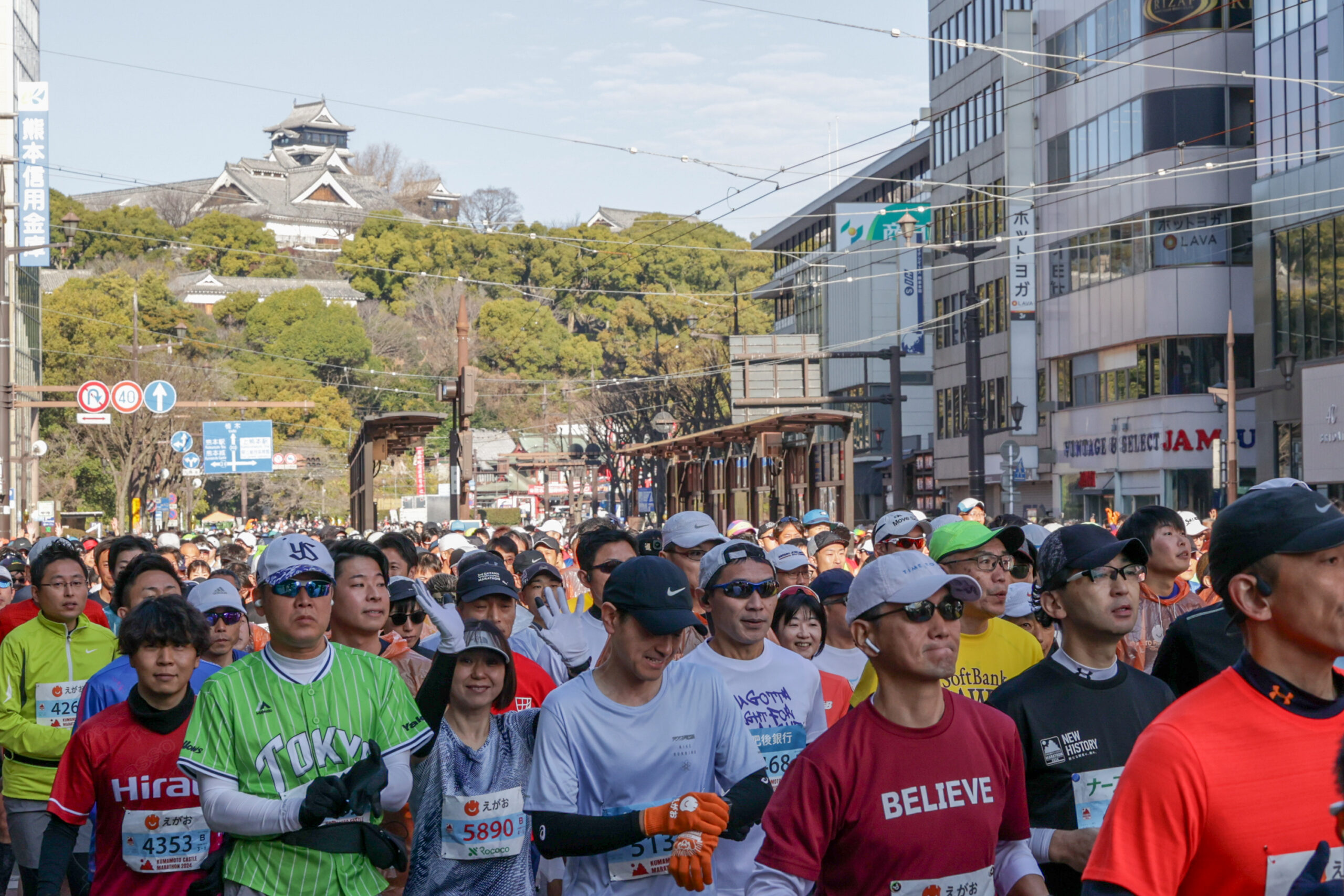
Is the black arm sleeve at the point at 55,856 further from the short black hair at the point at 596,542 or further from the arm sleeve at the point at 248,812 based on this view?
the short black hair at the point at 596,542

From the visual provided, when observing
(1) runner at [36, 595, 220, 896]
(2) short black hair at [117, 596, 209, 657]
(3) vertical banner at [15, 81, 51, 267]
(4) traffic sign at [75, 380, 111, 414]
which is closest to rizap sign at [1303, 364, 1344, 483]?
(4) traffic sign at [75, 380, 111, 414]

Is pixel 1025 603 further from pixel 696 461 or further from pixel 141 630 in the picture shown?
pixel 696 461

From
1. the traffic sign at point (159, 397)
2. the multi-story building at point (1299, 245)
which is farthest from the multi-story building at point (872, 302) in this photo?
the traffic sign at point (159, 397)

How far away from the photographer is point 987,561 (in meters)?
5.98

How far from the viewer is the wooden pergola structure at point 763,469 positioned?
25.4 m

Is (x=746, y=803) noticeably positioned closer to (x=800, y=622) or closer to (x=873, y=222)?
(x=800, y=622)

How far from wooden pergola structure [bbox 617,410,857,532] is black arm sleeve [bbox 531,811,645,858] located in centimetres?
1931

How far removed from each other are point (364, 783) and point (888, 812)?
135 centimetres

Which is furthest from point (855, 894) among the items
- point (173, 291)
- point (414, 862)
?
point (173, 291)

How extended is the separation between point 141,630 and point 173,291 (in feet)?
330

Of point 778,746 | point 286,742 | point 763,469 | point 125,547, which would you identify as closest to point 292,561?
point 286,742

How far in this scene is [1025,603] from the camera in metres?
6.62

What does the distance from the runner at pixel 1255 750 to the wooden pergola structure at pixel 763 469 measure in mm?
20635

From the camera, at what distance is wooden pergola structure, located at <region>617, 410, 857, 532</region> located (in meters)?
25.4
